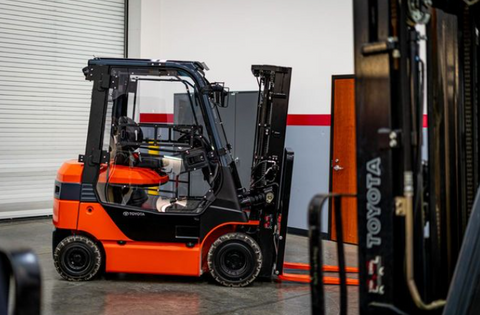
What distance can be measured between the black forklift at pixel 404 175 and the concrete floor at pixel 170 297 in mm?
2949

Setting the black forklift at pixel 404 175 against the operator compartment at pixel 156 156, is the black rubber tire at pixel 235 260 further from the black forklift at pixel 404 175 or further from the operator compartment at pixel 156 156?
the black forklift at pixel 404 175

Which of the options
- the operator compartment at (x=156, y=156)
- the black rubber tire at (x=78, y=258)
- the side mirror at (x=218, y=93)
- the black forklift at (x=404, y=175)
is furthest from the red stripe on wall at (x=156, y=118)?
the black forklift at (x=404, y=175)

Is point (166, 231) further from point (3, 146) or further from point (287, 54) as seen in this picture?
point (3, 146)

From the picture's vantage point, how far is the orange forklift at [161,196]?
6.29m

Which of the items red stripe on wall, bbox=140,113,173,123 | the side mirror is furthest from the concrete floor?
the side mirror

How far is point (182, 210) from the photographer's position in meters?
→ 6.36

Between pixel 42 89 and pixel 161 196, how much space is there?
214 inches

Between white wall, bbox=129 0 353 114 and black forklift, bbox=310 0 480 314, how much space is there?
5.93 m

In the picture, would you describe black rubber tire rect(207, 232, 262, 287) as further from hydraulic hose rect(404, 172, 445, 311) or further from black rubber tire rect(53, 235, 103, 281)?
hydraulic hose rect(404, 172, 445, 311)

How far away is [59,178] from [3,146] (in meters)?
4.48

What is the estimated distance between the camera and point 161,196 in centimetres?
642

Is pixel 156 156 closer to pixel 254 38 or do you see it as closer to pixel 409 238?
pixel 254 38

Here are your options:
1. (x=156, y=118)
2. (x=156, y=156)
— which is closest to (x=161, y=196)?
(x=156, y=156)

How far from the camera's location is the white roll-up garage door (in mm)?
10541
